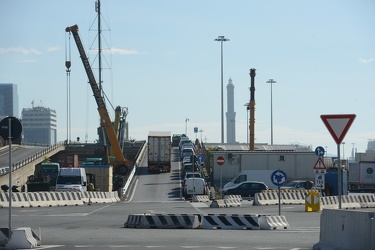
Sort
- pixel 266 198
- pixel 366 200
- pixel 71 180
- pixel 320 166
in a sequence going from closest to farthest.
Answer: pixel 320 166, pixel 366 200, pixel 266 198, pixel 71 180

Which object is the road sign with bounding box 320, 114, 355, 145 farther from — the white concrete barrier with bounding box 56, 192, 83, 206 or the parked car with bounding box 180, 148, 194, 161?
the parked car with bounding box 180, 148, 194, 161

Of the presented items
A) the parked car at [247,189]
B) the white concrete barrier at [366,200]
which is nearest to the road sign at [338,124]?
the white concrete barrier at [366,200]

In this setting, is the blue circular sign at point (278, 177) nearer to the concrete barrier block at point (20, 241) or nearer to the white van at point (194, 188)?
the concrete barrier block at point (20, 241)

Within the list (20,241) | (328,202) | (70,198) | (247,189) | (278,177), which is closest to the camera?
(20,241)

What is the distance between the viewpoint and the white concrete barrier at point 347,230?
15.6 meters

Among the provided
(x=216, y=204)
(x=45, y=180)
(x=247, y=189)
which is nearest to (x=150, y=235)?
(x=216, y=204)

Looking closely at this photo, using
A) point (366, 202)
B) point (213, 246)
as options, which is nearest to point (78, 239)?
point (213, 246)

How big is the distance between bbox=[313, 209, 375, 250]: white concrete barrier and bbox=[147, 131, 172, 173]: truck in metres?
66.9

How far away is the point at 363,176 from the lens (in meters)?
83.4

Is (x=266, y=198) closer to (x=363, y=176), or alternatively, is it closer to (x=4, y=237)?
(x=4, y=237)

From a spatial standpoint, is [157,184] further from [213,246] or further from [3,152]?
[213,246]

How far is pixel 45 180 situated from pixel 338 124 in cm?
5178

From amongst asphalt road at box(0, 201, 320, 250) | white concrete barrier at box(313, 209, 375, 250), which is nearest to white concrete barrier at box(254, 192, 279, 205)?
asphalt road at box(0, 201, 320, 250)

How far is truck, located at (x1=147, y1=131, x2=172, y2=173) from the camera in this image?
85.6 m
